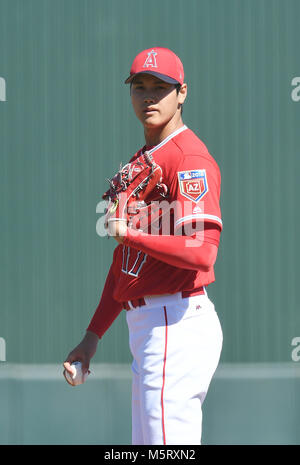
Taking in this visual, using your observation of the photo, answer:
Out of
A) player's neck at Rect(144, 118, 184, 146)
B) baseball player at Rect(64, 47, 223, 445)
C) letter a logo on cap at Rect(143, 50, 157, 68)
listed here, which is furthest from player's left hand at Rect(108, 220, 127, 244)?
letter a logo on cap at Rect(143, 50, 157, 68)

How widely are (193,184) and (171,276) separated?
26cm

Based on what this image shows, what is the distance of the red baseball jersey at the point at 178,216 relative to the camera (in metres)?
1.66

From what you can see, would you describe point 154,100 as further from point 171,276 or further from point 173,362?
point 173,362

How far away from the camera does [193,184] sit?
1.68m

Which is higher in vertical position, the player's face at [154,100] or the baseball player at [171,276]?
the player's face at [154,100]

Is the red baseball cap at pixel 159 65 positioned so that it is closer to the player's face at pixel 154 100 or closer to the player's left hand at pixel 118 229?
the player's face at pixel 154 100

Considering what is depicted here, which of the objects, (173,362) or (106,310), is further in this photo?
(106,310)

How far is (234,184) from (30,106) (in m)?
1.13

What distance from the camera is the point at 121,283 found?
6.08ft

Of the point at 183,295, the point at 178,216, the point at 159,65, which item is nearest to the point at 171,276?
the point at 183,295

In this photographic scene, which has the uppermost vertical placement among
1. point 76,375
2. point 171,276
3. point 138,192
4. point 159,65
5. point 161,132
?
point 159,65

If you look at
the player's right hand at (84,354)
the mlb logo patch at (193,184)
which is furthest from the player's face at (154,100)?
the player's right hand at (84,354)

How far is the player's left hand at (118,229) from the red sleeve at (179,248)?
14mm
